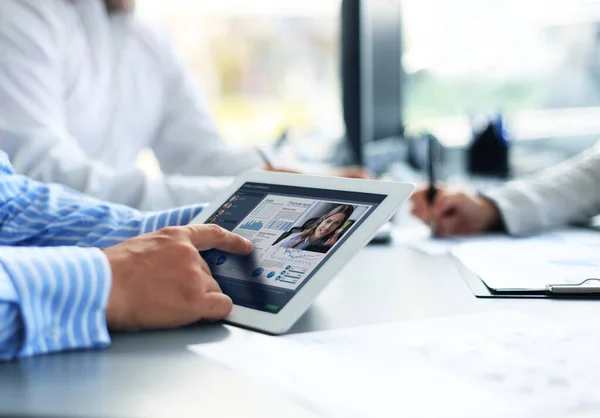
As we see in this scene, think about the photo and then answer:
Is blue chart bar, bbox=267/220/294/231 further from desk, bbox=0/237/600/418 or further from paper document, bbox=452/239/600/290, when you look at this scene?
paper document, bbox=452/239/600/290

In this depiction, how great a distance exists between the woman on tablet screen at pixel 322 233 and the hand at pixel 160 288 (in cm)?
10

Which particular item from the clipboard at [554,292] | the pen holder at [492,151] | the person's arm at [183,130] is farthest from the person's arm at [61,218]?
the pen holder at [492,151]

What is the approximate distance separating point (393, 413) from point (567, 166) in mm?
1037

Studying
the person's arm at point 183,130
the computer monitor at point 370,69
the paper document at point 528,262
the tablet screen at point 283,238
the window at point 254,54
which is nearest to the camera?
the tablet screen at point 283,238

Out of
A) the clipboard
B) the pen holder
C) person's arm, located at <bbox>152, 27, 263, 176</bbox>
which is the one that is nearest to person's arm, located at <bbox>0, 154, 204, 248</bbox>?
the clipboard

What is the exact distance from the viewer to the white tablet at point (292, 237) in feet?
2.25

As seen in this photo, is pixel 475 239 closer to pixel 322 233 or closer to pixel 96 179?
pixel 322 233

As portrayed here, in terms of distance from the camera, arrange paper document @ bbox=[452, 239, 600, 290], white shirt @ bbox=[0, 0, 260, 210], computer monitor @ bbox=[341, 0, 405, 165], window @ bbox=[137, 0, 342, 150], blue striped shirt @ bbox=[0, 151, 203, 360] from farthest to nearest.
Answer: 1. window @ bbox=[137, 0, 342, 150]
2. computer monitor @ bbox=[341, 0, 405, 165]
3. white shirt @ bbox=[0, 0, 260, 210]
4. paper document @ bbox=[452, 239, 600, 290]
5. blue striped shirt @ bbox=[0, 151, 203, 360]

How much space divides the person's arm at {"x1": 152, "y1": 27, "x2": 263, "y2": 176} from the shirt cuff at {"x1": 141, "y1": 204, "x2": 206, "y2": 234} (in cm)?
82

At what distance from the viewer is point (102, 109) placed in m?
1.64

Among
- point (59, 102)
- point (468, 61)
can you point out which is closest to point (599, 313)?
point (59, 102)

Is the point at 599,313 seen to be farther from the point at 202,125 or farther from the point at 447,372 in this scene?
the point at 202,125

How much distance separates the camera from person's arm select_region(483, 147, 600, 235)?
4.11ft

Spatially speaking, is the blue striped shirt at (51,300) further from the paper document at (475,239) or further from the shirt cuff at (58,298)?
the paper document at (475,239)
